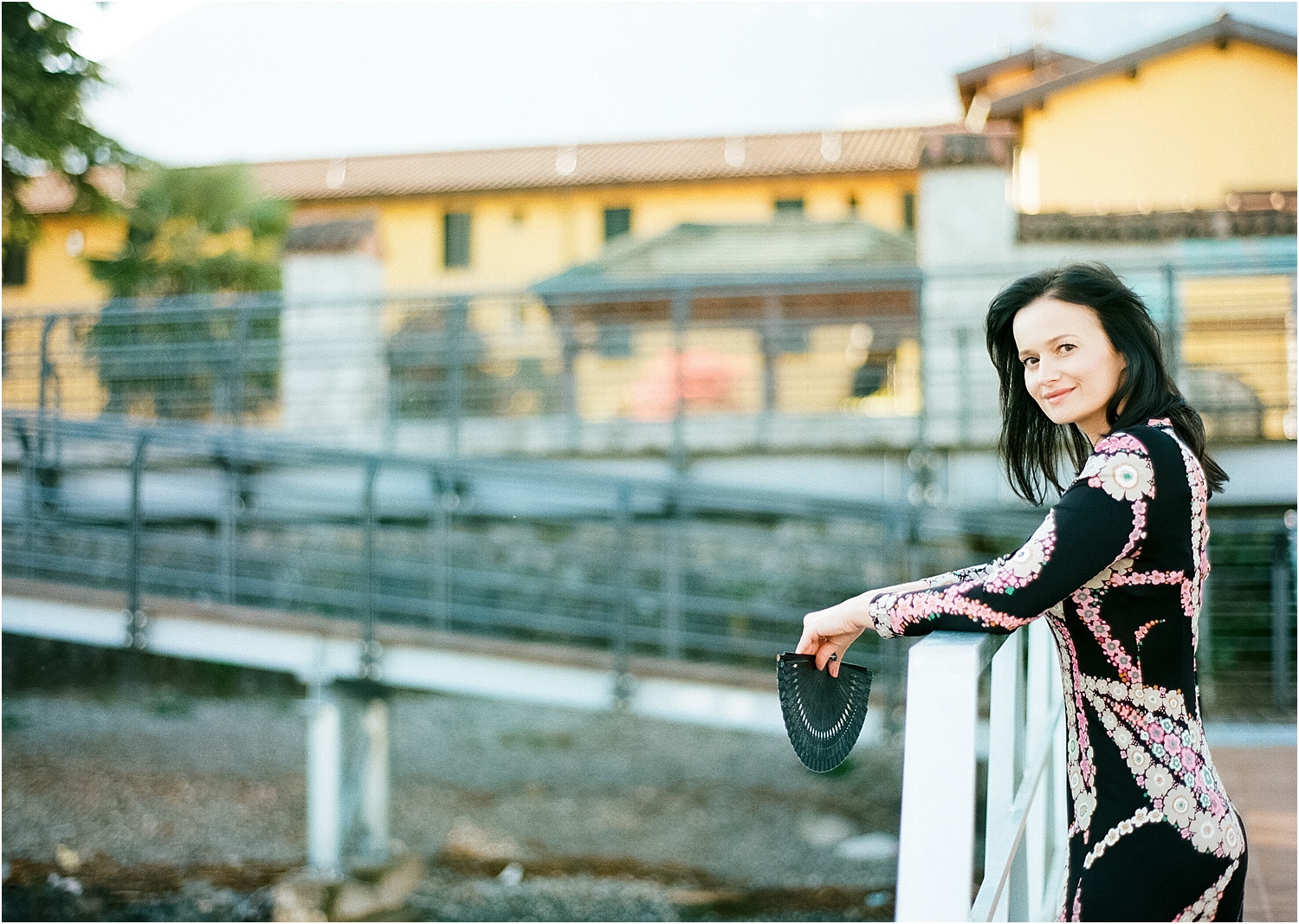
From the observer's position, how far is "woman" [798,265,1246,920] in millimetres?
1229

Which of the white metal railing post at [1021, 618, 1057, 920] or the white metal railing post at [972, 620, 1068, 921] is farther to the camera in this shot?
the white metal railing post at [1021, 618, 1057, 920]

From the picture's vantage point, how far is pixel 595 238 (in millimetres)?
23375

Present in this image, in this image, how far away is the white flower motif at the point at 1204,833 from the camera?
4.33ft

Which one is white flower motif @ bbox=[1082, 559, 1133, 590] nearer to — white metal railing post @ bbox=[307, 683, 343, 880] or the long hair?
the long hair

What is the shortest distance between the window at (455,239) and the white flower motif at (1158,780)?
23241mm

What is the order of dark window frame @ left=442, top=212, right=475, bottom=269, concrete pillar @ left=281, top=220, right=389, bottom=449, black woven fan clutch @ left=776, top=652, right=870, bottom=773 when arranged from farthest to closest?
dark window frame @ left=442, top=212, right=475, bottom=269 < concrete pillar @ left=281, top=220, right=389, bottom=449 < black woven fan clutch @ left=776, top=652, right=870, bottom=773

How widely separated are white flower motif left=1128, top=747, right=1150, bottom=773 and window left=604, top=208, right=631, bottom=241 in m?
22.5

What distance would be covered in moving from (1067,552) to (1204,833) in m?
0.42

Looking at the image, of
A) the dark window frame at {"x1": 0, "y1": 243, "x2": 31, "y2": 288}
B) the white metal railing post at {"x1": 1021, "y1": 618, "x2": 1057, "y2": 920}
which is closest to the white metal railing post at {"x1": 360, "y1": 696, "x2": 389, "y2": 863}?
the white metal railing post at {"x1": 1021, "y1": 618, "x2": 1057, "y2": 920}

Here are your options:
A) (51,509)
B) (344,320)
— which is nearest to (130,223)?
(344,320)

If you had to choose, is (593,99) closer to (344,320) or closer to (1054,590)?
(344,320)

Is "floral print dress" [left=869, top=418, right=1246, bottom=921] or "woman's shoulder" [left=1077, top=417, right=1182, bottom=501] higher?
"woman's shoulder" [left=1077, top=417, right=1182, bottom=501]

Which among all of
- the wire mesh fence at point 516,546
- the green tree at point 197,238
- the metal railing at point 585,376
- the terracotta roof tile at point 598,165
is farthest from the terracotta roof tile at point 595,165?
the wire mesh fence at point 516,546

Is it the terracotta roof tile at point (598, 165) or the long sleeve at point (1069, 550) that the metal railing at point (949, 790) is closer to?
the long sleeve at point (1069, 550)
